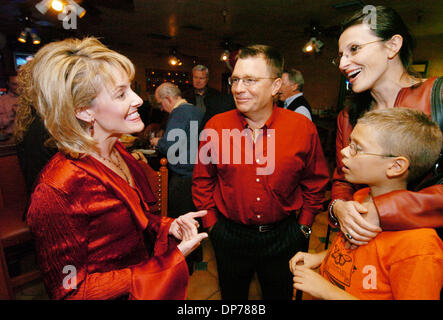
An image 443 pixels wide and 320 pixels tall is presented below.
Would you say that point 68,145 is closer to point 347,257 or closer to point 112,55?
point 112,55

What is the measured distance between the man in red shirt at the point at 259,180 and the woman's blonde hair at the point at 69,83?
770mm

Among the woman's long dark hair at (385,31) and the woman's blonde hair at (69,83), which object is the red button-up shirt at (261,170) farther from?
the woman's blonde hair at (69,83)

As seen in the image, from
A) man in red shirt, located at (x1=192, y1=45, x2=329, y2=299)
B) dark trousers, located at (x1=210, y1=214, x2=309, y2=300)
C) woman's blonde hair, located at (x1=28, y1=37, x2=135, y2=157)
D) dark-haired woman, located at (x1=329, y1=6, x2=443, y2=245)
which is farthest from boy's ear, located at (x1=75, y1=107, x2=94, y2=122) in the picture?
dark-haired woman, located at (x1=329, y1=6, x2=443, y2=245)

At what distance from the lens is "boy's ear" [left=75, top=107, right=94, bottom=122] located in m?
0.96

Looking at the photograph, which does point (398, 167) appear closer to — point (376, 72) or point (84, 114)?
point (376, 72)

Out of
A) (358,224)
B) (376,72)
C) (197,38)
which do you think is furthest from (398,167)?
(197,38)

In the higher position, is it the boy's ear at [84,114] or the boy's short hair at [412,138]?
the boy's ear at [84,114]

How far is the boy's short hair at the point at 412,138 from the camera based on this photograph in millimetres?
872

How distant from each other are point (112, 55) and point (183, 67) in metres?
13.0

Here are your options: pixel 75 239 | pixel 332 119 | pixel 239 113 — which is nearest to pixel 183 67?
pixel 332 119

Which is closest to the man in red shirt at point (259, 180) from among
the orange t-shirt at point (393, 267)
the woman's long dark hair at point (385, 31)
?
the woman's long dark hair at point (385, 31)

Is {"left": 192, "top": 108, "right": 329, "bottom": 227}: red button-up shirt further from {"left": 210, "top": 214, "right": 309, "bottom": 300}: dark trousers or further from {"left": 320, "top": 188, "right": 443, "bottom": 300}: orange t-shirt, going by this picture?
{"left": 320, "top": 188, "right": 443, "bottom": 300}: orange t-shirt

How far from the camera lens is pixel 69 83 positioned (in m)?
0.88

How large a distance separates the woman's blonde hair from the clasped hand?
0.52 metres
